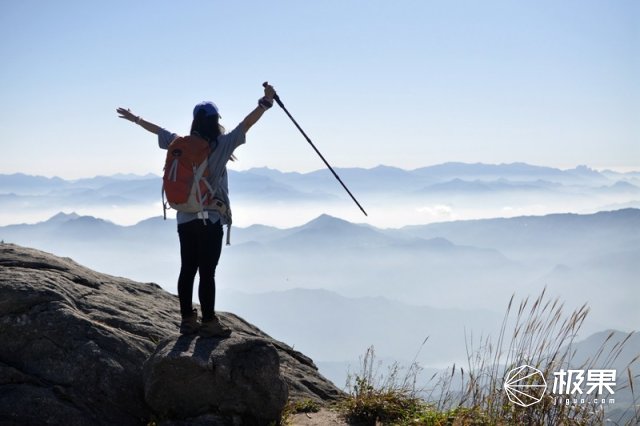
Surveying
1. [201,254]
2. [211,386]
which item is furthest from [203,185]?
[211,386]

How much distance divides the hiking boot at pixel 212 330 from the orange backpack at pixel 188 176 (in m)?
1.43

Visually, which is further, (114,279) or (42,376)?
(114,279)

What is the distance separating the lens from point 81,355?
6762mm

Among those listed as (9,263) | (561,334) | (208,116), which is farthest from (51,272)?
(561,334)

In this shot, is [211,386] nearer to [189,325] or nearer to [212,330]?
[212,330]

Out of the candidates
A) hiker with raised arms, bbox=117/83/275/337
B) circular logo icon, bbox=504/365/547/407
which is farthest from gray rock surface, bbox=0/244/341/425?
circular logo icon, bbox=504/365/547/407

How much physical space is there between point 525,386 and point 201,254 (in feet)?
12.6

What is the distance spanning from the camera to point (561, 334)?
21.4 feet

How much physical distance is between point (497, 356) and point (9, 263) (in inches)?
260

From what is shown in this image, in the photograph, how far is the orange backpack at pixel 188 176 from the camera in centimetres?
657

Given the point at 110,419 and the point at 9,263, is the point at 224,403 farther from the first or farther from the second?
the point at 9,263

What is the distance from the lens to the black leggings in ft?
22.1

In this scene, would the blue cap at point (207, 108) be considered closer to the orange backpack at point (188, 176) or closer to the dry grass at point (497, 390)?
the orange backpack at point (188, 176)

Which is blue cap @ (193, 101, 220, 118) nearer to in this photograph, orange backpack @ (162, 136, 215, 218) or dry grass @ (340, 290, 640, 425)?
orange backpack @ (162, 136, 215, 218)
